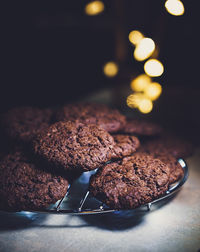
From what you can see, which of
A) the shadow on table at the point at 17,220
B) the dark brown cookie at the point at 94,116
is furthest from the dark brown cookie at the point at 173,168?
the shadow on table at the point at 17,220

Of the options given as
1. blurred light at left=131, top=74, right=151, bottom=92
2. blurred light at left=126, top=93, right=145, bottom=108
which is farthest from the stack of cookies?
blurred light at left=131, top=74, right=151, bottom=92

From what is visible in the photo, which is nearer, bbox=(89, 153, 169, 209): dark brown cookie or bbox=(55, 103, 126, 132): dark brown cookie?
bbox=(89, 153, 169, 209): dark brown cookie

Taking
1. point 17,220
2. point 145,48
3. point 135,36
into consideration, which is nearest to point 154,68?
point 145,48

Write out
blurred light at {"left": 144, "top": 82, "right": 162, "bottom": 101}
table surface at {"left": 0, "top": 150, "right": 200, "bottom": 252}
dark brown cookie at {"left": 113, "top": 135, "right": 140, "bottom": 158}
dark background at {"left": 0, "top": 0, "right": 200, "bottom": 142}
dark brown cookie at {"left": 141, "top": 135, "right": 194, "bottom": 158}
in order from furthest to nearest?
blurred light at {"left": 144, "top": 82, "right": 162, "bottom": 101}
dark background at {"left": 0, "top": 0, "right": 200, "bottom": 142}
dark brown cookie at {"left": 141, "top": 135, "right": 194, "bottom": 158}
dark brown cookie at {"left": 113, "top": 135, "right": 140, "bottom": 158}
table surface at {"left": 0, "top": 150, "right": 200, "bottom": 252}

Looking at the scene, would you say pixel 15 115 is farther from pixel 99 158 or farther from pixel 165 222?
pixel 165 222

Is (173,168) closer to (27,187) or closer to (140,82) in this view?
(27,187)

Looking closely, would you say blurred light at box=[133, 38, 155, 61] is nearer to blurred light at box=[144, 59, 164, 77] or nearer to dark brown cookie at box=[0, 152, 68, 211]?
blurred light at box=[144, 59, 164, 77]

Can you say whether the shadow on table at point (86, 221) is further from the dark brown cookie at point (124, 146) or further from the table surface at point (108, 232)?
the dark brown cookie at point (124, 146)
